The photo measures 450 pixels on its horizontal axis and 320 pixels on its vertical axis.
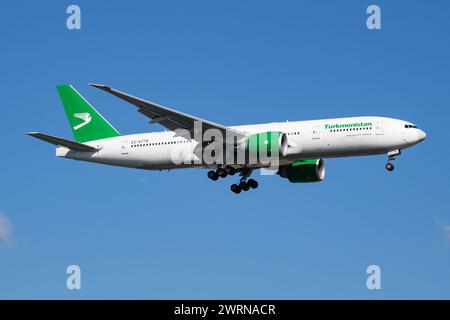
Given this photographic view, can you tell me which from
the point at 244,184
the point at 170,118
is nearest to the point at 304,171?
the point at 244,184

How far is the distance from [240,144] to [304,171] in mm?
5927

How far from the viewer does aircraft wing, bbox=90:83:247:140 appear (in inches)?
1804

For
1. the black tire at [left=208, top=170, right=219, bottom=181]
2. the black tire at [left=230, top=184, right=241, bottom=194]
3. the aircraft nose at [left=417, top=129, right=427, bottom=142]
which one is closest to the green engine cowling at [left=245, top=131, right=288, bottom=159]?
the black tire at [left=208, top=170, right=219, bottom=181]

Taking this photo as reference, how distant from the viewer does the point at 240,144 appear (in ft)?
165

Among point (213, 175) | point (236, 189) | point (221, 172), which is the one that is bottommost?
point (236, 189)

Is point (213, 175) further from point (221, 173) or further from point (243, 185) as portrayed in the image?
point (243, 185)

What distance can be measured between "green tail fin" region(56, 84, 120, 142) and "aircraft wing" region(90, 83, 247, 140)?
7383 mm

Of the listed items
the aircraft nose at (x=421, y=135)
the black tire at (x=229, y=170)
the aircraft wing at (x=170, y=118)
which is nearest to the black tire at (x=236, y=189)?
the black tire at (x=229, y=170)

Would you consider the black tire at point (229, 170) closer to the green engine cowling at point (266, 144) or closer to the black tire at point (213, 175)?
the black tire at point (213, 175)

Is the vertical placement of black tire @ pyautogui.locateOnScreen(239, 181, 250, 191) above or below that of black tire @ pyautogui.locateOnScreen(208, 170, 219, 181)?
below

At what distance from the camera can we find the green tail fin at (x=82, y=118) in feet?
186

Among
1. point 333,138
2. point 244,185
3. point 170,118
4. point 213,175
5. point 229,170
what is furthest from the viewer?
point 244,185

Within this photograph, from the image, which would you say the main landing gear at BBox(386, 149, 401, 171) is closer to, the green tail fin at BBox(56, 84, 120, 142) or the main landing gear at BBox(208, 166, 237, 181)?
the main landing gear at BBox(208, 166, 237, 181)

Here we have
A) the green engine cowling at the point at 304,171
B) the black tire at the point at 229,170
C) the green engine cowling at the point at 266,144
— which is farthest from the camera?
the green engine cowling at the point at 304,171
